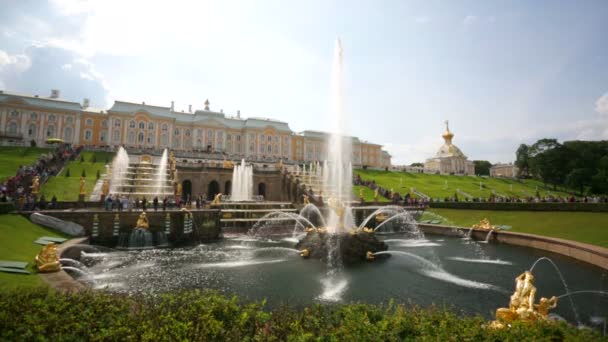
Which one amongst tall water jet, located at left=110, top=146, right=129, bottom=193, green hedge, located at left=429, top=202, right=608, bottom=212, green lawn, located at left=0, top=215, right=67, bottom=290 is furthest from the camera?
tall water jet, located at left=110, top=146, right=129, bottom=193

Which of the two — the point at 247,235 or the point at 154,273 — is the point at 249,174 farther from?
the point at 154,273

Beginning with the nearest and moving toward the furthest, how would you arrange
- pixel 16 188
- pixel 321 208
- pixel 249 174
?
pixel 16 188, pixel 321 208, pixel 249 174

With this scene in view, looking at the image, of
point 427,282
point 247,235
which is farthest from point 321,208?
point 427,282

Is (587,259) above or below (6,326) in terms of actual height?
below

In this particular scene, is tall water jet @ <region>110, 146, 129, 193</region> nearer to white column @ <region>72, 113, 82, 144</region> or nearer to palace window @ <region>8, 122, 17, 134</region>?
white column @ <region>72, 113, 82, 144</region>

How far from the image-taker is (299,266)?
15188mm

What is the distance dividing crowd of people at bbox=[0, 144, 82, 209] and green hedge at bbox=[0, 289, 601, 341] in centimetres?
1998

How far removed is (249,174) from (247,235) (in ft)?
60.5

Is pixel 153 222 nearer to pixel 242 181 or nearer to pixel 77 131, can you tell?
pixel 242 181

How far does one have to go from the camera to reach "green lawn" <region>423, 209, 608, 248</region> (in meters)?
19.4

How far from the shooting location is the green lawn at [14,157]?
34594 millimetres

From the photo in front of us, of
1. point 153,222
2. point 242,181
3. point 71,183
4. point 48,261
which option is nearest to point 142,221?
point 153,222

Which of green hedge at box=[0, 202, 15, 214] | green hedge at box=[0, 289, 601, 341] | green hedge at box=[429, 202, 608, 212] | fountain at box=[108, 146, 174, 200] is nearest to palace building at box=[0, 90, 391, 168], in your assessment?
fountain at box=[108, 146, 174, 200]

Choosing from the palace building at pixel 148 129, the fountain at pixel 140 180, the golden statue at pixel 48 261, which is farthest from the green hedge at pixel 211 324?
the palace building at pixel 148 129
